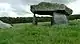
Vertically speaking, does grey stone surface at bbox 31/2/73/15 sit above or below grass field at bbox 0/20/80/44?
above

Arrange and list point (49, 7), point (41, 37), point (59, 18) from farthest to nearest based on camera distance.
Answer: point (49, 7) < point (59, 18) < point (41, 37)

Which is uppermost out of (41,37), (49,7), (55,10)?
(49,7)

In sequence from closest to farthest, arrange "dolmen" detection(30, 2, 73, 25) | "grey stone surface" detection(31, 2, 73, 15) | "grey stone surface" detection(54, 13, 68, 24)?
1. "grey stone surface" detection(54, 13, 68, 24)
2. "dolmen" detection(30, 2, 73, 25)
3. "grey stone surface" detection(31, 2, 73, 15)

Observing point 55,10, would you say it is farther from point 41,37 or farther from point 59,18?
point 41,37

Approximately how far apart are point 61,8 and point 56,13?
0.78 meters

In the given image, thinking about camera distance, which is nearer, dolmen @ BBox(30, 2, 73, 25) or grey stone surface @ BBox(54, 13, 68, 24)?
grey stone surface @ BBox(54, 13, 68, 24)

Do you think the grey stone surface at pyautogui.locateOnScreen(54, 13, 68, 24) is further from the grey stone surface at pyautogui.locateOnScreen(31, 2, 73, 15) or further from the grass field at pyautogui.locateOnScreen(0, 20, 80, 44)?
the grass field at pyautogui.locateOnScreen(0, 20, 80, 44)

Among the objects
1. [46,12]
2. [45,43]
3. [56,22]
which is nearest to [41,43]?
[45,43]

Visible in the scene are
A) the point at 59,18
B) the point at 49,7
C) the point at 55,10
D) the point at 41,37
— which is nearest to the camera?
the point at 41,37

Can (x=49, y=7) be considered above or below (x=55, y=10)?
above

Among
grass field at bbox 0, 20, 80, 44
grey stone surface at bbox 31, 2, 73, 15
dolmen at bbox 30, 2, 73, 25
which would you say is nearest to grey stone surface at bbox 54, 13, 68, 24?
dolmen at bbox 30, 2, 73, 25

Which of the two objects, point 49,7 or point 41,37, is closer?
point 41,37

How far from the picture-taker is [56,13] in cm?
2169

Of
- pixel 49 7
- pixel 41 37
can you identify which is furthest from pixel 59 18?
pixel 41 37
